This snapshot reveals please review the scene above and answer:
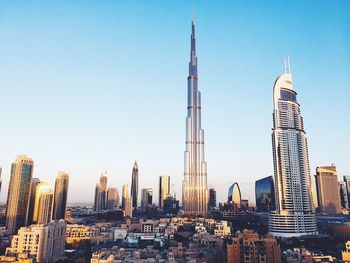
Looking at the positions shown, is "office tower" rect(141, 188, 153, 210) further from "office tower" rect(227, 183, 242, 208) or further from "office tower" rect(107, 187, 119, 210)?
"office tower" rect(227, 183, 242, 208)

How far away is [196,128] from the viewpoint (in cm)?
6744

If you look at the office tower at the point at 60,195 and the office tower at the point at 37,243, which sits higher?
the office tower at the point at 60,195

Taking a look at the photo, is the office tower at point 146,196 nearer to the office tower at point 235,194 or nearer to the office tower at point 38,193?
the office tower at point 235,194

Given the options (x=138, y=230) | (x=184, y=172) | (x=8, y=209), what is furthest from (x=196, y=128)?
(x=8, y=209)

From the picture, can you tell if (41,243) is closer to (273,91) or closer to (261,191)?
(273,91)

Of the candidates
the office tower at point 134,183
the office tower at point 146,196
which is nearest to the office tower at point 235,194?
the office tower at point 134,183

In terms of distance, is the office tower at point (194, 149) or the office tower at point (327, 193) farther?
the office tower at point (194, 149)

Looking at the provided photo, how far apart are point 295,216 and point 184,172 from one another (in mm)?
35358

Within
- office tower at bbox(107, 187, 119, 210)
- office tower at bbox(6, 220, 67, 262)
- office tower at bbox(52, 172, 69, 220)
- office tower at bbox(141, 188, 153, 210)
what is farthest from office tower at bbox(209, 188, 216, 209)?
office tower at bbox(6, 220, 67, 262)

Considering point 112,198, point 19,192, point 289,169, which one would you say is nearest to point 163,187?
point 112,198

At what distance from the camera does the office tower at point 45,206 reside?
43.0 meters

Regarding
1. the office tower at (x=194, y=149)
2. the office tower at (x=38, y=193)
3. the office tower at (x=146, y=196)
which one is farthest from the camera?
the office tower at (x=146, y=196)

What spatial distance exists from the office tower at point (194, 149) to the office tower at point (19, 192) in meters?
34.6

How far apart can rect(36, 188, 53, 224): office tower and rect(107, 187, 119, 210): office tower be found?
45.9m
